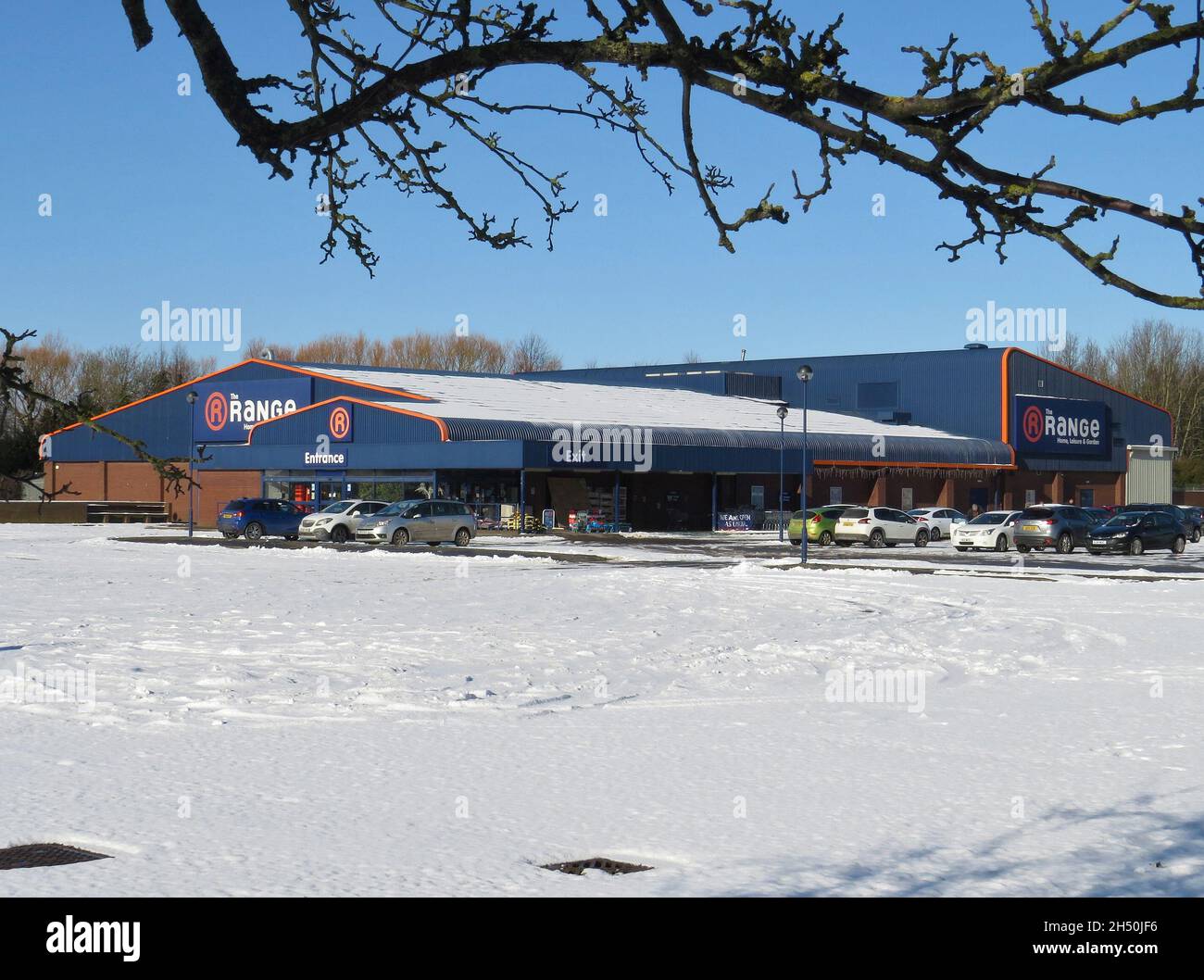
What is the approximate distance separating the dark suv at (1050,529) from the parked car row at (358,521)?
59.2ft

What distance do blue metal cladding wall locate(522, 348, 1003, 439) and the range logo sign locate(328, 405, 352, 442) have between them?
28365 mm

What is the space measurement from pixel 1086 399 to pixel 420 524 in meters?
48.4

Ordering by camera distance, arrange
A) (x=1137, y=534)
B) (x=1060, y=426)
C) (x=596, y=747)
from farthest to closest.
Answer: (x=1060, y=426)
(x=1137, y=534)
(x=596, y=747)

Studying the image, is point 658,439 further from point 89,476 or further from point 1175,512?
point 89,476

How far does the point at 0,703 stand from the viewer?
13039 mm

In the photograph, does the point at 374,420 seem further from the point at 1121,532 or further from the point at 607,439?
the point at 1121,532

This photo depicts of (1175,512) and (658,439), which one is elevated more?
(658,439)

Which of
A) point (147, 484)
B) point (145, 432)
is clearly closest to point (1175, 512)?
point (147, 484)

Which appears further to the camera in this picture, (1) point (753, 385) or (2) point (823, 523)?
(1) point (753, 385)

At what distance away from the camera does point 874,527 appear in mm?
51219

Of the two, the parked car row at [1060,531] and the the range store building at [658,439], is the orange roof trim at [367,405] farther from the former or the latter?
the parked car row at [1060,531]

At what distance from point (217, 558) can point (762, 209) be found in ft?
111

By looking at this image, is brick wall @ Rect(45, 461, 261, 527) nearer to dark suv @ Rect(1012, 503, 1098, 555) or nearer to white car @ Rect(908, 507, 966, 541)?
white car @ Rect(908, 507, 966, 541)
